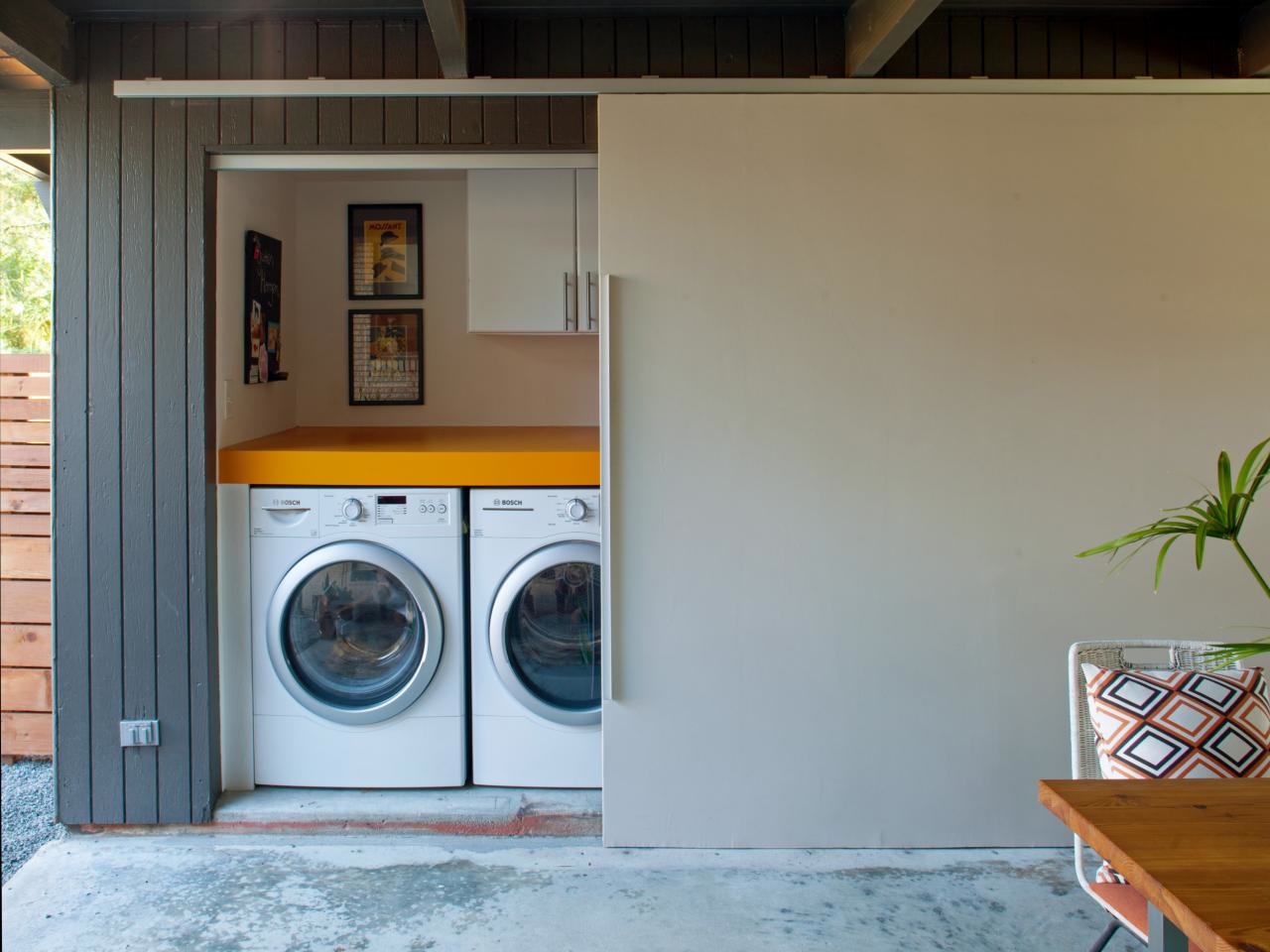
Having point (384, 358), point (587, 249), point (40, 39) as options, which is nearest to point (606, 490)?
point (587, 249)

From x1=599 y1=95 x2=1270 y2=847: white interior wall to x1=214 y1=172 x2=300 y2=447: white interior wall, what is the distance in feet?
4.04

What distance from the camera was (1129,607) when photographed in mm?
3031

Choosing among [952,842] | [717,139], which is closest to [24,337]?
[717,139]

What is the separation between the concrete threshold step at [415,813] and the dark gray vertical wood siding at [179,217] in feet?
0.45

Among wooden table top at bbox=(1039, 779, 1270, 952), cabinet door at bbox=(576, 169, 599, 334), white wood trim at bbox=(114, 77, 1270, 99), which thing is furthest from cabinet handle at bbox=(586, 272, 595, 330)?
wooden table top at bbox=(1039, 779, 1270, 952)

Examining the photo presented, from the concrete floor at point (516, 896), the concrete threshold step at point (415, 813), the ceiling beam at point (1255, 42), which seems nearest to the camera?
the concrete floor at point (516, 896)

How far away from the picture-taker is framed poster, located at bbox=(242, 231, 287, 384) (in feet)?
11.7

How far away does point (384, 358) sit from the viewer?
4.26 metres

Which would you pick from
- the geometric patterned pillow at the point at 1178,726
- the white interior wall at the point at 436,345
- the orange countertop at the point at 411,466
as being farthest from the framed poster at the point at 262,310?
the geometric patterned pillow at the point at 1178,726

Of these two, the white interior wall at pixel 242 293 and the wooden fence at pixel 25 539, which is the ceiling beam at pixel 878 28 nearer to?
the white interior wall at pixel 242 293

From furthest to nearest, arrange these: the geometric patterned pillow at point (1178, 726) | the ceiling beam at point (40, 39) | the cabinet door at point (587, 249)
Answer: the cabinet door at point (587, 249)
the ceiling beam at point (40, 39)
the geometric patterned pillow at point (1178, 726)

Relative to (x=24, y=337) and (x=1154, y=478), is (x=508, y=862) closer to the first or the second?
(x=1154, y=478)

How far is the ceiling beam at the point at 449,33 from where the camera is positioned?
2699 mm

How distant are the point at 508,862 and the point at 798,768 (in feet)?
2.80
